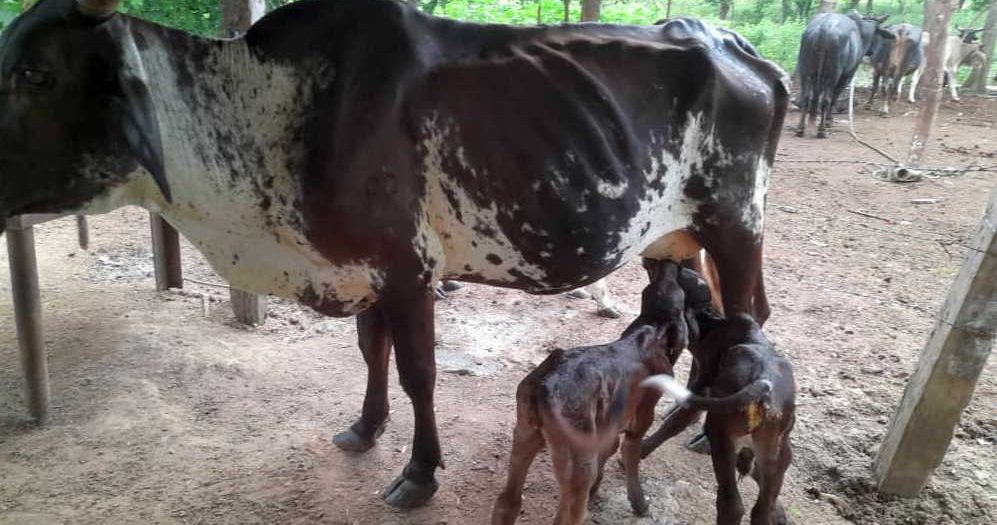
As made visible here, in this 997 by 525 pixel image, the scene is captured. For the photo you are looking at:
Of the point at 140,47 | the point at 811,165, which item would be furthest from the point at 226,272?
the point at 811,165

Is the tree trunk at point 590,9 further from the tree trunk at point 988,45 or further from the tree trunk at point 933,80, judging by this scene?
the tree trunk at point 988,45

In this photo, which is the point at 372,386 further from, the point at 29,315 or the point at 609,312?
the point at 609,312

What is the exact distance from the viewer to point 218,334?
4.59 m

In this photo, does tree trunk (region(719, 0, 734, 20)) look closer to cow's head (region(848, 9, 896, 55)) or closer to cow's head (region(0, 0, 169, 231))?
cow's head (region(848, 9, 896, 55))

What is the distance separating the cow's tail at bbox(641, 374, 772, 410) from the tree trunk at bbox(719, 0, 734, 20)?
2099 centimetres

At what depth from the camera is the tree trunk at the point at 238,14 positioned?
4.34 meters

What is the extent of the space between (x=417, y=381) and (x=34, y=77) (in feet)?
5.69

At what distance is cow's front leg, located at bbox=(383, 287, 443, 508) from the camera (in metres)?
2.80

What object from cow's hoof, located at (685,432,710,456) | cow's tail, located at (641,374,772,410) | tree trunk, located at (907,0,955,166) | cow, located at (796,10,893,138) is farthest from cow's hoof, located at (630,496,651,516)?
cow, located at (796,10,893,138)

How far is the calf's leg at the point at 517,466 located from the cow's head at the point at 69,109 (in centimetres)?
155

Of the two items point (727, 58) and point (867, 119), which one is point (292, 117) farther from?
point (867, 119)

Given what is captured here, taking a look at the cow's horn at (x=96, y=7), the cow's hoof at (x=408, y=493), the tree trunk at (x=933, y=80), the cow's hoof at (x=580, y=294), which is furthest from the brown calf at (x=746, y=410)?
the tree trunk at (x=933, y=80)

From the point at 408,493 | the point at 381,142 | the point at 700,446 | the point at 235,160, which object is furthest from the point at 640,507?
the point at 235,160

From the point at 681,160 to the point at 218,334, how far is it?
318 centimetres
